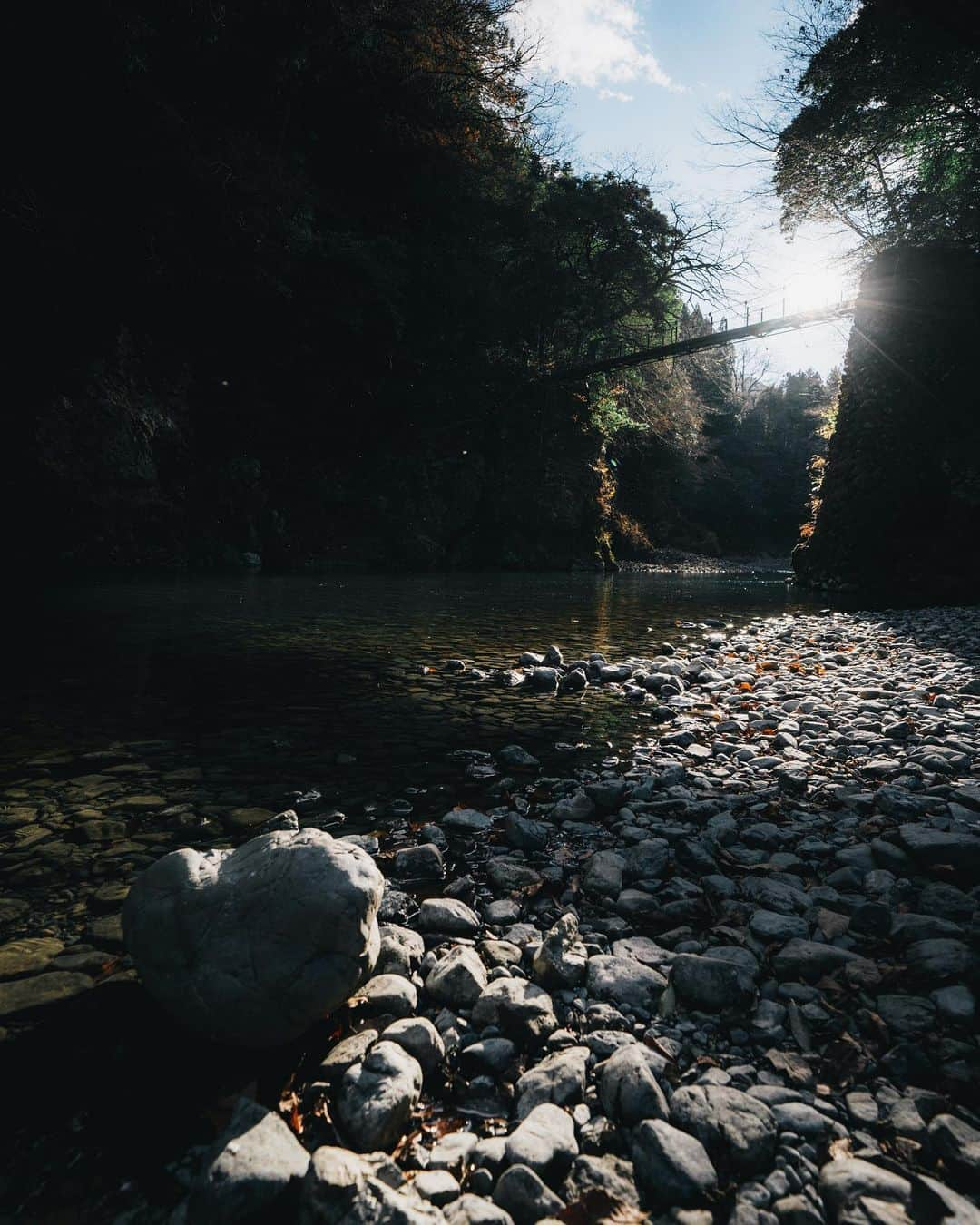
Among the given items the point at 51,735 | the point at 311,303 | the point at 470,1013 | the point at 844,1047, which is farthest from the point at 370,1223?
the point at 311,303

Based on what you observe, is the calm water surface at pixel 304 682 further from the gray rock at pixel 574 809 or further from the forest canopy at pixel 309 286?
the forest canopy at pixel 309 286

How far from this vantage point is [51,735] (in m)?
3.75

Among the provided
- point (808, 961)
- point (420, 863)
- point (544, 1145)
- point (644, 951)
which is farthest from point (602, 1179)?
point (420, 863)

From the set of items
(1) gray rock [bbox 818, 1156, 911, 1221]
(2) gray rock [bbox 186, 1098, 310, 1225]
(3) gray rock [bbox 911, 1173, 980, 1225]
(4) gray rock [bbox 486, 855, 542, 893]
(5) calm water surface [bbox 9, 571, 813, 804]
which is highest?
(3) gray rock [bbox 911, 1173, 980, 1225]

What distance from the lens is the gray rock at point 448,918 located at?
76.5 inches

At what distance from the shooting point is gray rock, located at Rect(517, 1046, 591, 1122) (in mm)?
1325

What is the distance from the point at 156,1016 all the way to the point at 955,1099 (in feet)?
6.01

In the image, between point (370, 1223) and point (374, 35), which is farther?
point (374, 35)

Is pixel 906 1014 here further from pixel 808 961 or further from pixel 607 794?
pixel 607 794

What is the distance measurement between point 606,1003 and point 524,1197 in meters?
0.59

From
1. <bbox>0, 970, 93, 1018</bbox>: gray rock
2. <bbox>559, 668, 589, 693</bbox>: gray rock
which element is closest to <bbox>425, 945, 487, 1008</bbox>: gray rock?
<bbox>0, 970, 93, 1018</bbox>: gray rock

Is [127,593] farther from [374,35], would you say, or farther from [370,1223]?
[374,35]

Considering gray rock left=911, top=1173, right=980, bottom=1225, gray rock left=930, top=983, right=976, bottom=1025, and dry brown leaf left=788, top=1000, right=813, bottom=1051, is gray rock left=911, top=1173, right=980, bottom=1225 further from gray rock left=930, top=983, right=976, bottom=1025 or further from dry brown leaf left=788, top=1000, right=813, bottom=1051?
gray rock left=930, top=983, right=976, bottom=1025

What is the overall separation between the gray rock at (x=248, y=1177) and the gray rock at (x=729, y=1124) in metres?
0.75
